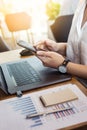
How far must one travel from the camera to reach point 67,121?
0.63m

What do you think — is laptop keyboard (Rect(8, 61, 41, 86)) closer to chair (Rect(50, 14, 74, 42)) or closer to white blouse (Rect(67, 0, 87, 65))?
white blouse (Rect(67, 0, 87, 65))

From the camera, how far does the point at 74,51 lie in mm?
1120

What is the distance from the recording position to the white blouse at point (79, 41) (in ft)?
3.29

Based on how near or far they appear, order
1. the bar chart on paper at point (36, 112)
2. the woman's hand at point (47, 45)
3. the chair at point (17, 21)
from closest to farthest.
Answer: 1. the bar chart on paper at point (36, 112)
2. the woman's hand at point (47, 45)
3. the chair at point (17, 21)

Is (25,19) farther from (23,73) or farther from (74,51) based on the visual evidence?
(23,73)

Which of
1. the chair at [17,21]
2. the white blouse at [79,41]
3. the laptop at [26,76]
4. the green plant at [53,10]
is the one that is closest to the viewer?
the laptop at [26,76]

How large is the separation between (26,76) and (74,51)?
13.1 inches

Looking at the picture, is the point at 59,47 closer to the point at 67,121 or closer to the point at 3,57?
the point at 3,57

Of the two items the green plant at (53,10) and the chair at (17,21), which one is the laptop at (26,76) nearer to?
the green plant at (53,10)

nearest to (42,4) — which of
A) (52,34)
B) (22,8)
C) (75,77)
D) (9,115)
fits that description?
(22,8)

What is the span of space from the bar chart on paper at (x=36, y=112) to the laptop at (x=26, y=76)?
0.25 ft

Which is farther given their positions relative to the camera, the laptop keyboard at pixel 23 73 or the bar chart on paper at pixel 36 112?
the laptop keyboard at pixel 23 73

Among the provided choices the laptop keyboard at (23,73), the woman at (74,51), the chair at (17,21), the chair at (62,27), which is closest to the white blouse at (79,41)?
the woman at (74,51)

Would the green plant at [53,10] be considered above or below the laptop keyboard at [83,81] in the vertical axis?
above
